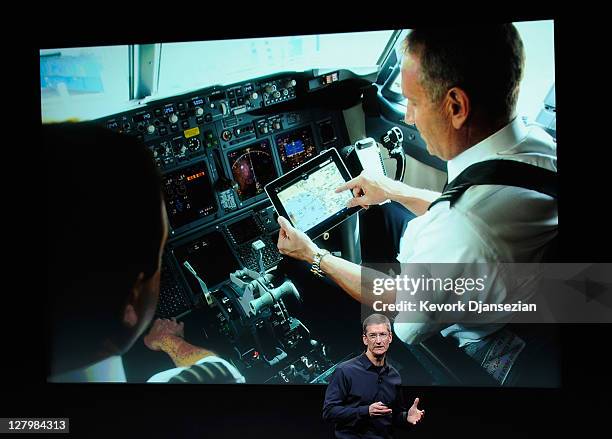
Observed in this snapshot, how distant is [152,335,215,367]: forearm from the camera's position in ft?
11.2

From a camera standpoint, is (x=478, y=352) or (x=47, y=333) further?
(x=47, y=333)

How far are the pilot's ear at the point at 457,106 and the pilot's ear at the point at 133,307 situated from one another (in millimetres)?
1758

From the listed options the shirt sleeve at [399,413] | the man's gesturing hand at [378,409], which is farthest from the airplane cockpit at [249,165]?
the man's gesturing hand at [378,409]

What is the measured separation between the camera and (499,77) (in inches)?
124

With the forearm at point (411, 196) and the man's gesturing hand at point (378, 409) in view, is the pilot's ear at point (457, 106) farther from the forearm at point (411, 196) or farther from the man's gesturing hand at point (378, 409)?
the man's gesturing hand at point (378, 409)

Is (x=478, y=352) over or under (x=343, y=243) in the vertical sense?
under

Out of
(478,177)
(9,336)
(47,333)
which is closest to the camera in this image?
(478,177)

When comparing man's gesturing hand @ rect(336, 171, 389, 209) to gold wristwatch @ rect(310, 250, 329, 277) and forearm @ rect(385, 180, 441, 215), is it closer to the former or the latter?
forearm @ rect(385, 180, 441, 215)

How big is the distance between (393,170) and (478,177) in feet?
1.39

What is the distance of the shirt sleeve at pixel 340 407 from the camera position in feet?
6.97

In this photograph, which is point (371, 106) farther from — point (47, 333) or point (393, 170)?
point (47, 333)

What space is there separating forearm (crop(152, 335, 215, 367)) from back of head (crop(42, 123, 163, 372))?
251 millimetres

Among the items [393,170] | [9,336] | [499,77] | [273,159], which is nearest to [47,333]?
[9,336]

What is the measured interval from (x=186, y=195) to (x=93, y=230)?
1.74ft
